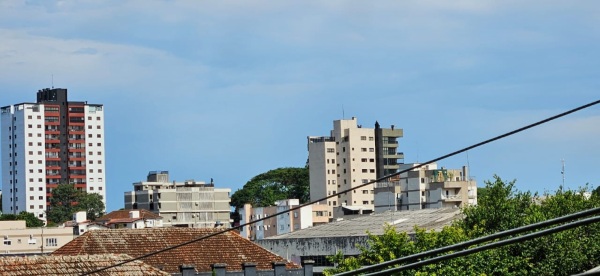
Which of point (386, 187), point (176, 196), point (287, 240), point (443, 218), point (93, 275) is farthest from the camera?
point (176, 196)

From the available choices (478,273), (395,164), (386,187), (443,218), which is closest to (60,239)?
(386,187)

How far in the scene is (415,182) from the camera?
142 metres

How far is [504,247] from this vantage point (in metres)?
45.0

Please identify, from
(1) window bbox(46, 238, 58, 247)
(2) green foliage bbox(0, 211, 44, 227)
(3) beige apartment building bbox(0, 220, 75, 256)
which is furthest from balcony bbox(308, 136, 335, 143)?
(1) window bbox(46, 238, 58, 247)

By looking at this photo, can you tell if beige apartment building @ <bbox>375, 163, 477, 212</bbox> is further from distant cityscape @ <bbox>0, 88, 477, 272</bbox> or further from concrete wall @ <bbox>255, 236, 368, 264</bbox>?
concrete wall @ <bbox>255, 236, 368, 264</bbox>

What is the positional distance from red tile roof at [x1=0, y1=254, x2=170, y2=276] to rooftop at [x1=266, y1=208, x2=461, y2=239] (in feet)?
91.8

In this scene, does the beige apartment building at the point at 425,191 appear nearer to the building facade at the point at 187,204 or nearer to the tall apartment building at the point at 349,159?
the tall apartment building at the point at 349,159

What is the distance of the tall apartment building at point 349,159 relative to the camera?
6738 inches

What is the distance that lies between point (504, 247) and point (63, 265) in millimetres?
17566

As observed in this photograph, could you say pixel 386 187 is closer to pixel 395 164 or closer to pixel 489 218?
pixel 395 164

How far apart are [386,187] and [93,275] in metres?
105

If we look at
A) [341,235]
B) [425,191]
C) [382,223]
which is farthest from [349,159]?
[341,235]

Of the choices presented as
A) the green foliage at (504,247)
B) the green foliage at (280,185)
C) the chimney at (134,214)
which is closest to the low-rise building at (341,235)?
the green foliage at (504,247)

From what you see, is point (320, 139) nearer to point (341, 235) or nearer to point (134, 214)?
point (134, 214)
